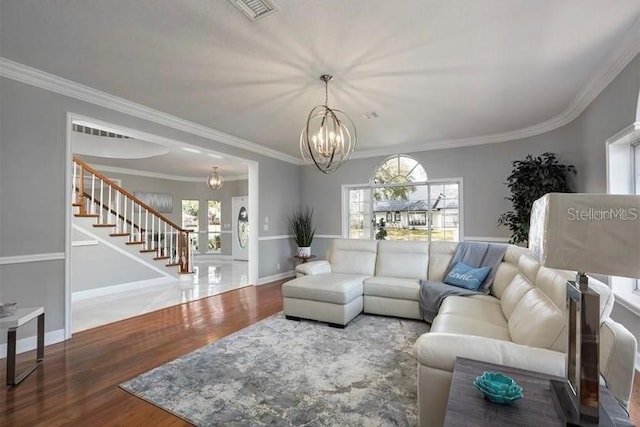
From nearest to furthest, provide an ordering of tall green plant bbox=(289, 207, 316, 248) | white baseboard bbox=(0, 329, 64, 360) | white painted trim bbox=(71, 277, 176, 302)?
white baseboard bbox=(0, 329, 64, 360) → white painted trim bbox=(71, 277, 176, 302) → tall green plant bbox=(289, 207, 316, 248)

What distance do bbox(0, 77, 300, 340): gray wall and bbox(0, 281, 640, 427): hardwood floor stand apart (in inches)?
23.1

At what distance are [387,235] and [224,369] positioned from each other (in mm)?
4442

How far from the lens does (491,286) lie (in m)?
3.22

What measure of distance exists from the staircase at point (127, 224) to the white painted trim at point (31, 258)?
2.28 meters

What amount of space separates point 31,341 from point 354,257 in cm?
363

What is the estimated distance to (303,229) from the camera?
21.3ft

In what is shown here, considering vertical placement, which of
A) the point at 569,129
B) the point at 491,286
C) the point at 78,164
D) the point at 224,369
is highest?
the point at 569,129

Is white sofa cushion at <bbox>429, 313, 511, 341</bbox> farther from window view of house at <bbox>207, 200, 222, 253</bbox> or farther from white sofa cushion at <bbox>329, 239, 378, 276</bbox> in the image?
window view of house at <bbox>207, 200, 222, 253</bbox>

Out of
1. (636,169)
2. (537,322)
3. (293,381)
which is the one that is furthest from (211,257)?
(636,169)

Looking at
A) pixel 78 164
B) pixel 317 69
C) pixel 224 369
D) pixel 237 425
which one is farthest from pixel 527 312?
pixel 78 164

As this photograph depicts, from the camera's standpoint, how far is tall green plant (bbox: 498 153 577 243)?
4125 mm

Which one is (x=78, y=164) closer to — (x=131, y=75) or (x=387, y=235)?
(x=131, y=75)

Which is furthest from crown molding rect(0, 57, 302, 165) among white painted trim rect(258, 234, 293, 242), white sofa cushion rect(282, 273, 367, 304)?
white sofa cushion rect(282, 273, 367, 304)

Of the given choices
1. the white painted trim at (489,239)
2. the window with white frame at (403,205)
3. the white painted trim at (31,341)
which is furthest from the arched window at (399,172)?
the white painted trim at (31,341)
